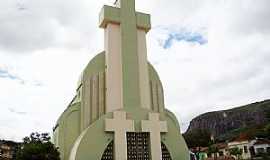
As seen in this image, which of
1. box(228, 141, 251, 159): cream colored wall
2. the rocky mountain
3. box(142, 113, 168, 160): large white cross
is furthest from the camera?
the rocky mountain

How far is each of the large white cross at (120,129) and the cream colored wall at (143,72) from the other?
252cm

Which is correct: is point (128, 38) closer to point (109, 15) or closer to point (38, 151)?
point (109, 15)

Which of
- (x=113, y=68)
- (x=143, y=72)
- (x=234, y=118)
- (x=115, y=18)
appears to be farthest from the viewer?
(x=234, y=118)

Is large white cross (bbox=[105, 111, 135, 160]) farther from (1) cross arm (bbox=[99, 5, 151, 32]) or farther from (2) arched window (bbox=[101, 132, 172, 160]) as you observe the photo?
(1) cross arm (bbox=[99, 5, 151, 32])

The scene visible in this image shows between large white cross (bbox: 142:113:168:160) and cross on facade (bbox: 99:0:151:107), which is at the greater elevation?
cross on facade (bbox: 99:0:151:107)

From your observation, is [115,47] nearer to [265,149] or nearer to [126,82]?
[126,82]

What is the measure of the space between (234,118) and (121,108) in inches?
5044

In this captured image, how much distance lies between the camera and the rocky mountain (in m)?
131

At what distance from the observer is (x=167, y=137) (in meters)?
21.2

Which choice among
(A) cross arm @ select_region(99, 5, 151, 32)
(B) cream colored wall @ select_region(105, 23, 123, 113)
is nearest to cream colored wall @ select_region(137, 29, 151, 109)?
(A) cross arm @ select_region(99, 5, 151, 32)

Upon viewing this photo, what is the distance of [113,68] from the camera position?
2228cm

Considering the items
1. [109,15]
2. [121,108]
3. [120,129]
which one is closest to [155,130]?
[120,129]

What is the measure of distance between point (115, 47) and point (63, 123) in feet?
21.9

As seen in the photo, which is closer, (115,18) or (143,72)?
(143,72)
